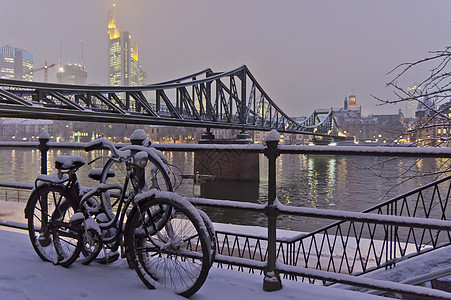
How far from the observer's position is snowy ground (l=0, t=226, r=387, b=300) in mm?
2645

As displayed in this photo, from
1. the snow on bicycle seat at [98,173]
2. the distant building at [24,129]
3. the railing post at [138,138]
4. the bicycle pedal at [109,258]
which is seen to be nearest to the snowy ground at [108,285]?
the bicycle pedal at [109,258]

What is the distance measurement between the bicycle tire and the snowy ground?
13cm

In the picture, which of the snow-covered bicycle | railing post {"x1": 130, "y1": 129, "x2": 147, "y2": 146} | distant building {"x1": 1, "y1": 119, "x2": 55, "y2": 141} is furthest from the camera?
distant building {"x1": 1, "y1": 119, "x2": 55, "y2": 141}

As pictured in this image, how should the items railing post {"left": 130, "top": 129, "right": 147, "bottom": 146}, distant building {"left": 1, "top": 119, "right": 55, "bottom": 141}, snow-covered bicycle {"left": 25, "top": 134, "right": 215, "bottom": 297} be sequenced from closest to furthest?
snow-covered bicycle {"left": 25, "top": 134, "right": 215, "bottom": 297} → railing post {"left": 130, "top": 129, "right": 147, "bottom": 146} → distant building {"left": 1, "top": 119, "right": 55, "bottom": 141}

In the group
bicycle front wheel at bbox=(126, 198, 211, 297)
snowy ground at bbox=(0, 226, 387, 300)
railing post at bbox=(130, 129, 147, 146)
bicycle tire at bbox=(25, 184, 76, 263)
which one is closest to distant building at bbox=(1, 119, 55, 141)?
bicycle tire at bbox=(25, 184, 76, 263)

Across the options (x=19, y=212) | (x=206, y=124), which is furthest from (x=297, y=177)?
(x=19, y=212)

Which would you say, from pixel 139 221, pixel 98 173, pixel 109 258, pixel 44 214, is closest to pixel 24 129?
pixel 44 214

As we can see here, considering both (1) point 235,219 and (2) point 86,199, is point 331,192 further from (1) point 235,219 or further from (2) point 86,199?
(2) point 86,199

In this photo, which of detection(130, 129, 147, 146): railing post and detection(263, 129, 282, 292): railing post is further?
detection(130, 129, 147, 146): railing post

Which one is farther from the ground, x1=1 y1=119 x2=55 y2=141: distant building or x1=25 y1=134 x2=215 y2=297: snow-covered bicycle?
x1=1 y1=119 x2=55 y2=141: distant building

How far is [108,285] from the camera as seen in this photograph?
9.21 ft

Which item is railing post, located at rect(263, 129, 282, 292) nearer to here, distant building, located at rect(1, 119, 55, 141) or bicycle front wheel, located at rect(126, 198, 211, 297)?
bicycle front wheel, located at rect(126, 198, 211, 297)

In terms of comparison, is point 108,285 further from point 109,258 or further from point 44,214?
point 44,214

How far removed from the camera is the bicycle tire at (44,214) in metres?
3.27
